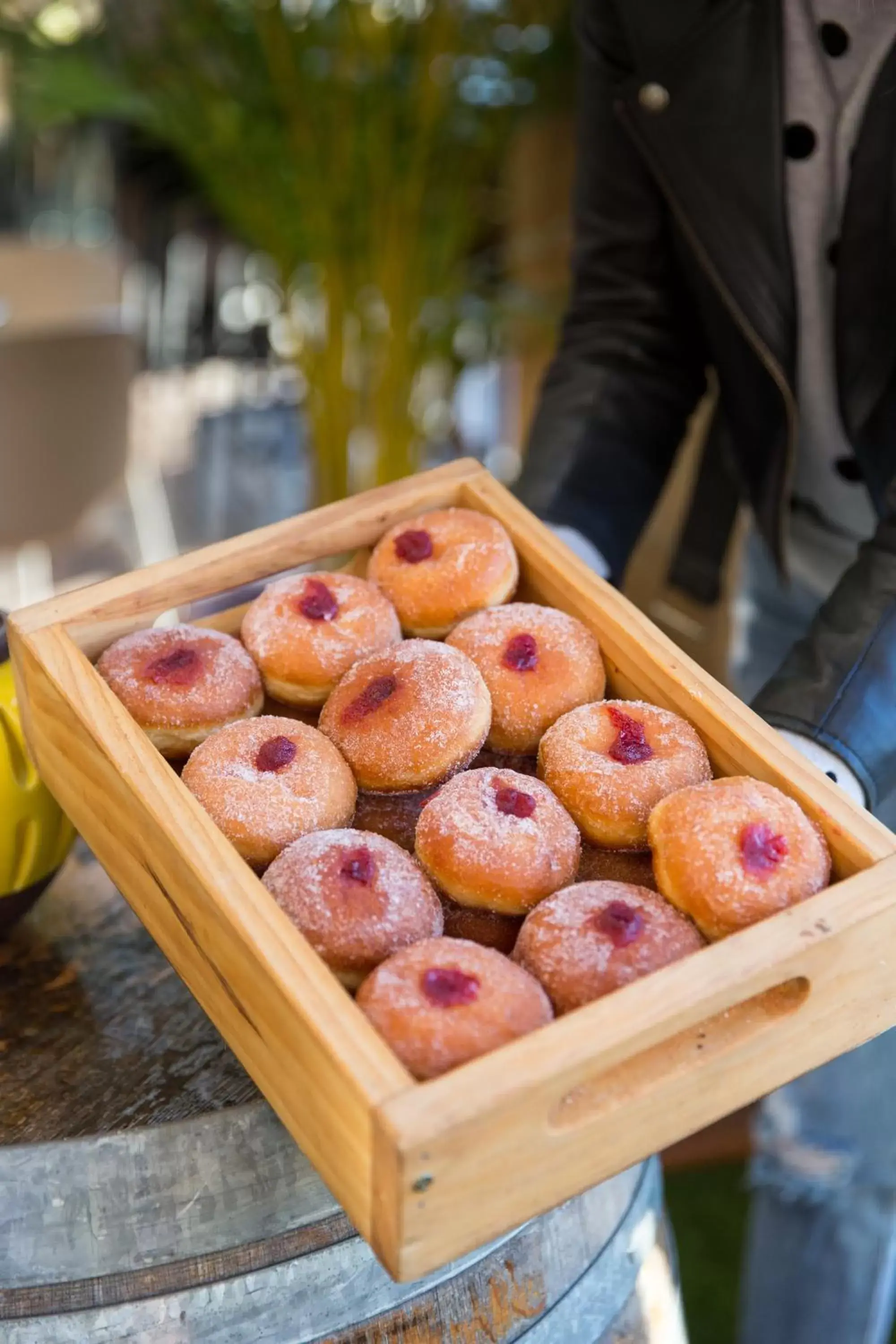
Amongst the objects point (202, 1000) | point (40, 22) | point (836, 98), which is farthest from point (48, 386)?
point (202, 1000)

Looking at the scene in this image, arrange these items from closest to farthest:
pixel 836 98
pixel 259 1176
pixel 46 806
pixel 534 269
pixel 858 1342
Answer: pixel 259 1176
pixel 46 806
pixel 836 98
pixel 858 1342
pixel 534 269

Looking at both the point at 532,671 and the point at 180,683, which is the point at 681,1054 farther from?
the point at 180,683

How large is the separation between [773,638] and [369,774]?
873 millimetres

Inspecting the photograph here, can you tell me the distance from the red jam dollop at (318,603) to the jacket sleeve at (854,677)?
34 centimetres

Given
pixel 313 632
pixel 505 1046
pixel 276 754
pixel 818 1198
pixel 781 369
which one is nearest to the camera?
pixel 505 1046

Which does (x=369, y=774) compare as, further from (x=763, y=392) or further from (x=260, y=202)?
(x=260, y=202)

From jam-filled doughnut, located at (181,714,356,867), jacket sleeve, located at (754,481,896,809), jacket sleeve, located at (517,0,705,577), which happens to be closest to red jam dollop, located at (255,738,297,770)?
jam-filled doughnut, located at (181,714,356,867)

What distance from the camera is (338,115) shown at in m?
2.60

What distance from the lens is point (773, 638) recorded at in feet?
5.40

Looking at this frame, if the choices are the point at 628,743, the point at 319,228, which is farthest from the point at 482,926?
the point at 319,228

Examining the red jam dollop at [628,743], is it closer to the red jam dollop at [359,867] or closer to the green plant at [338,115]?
the red jam dollop at [359,867]

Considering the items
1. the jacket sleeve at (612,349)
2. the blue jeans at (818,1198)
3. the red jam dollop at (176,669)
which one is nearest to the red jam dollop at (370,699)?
the red jam dollop at (176,669)

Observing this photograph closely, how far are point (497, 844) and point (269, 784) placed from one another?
156 mm

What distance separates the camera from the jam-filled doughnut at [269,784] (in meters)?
0.85
